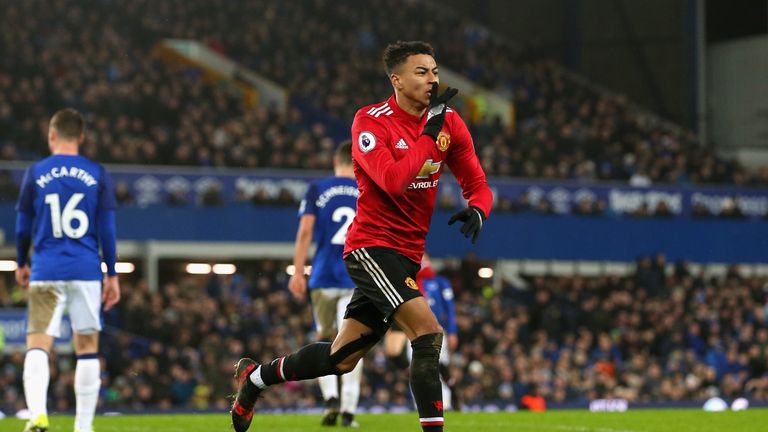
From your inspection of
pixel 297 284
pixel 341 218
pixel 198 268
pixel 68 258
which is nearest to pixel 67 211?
pixel 68 258

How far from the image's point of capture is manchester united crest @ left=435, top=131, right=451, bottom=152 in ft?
24.5

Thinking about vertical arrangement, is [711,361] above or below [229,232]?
below

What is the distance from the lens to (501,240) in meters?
31.3

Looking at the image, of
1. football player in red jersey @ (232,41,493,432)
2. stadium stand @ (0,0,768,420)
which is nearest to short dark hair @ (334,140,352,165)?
football player in red jersey @ (232,41,493,432)

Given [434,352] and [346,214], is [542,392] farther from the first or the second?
[434,352]

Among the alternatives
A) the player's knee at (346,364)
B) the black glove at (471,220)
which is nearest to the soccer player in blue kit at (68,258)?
the player's knee at (346,364)

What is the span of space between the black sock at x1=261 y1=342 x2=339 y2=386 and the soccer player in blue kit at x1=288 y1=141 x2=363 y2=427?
326cm

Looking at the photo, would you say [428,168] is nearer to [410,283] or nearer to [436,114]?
[436,114]

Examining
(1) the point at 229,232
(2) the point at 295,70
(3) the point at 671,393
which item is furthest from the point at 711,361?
(2) the point at 295,70

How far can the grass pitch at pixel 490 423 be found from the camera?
11438 mm

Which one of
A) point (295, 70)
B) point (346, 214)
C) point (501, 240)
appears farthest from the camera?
point (295, 70)

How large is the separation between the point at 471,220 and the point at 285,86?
96.2 feet

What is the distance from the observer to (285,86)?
36188mm

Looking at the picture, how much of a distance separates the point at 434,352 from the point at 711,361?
70.5 feet
